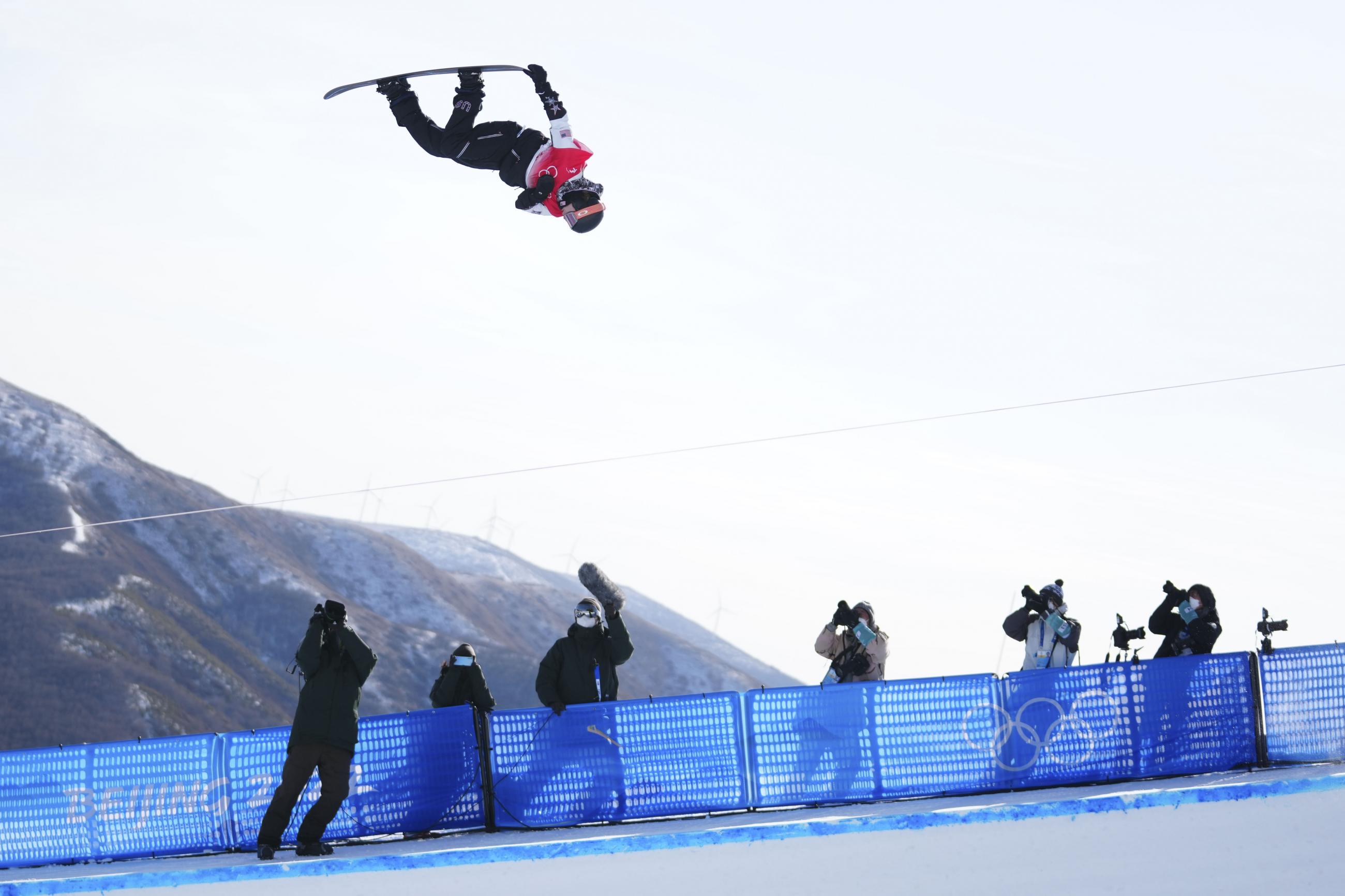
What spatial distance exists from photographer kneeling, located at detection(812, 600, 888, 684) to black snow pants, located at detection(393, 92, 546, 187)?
203 inches

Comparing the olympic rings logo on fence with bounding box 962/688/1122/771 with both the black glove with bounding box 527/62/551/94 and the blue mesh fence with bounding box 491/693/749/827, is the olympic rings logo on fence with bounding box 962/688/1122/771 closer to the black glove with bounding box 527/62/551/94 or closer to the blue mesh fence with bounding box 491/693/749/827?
the blue mesh fence with bounding box 491/693/749/827

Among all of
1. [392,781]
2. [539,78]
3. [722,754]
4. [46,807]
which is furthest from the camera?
[46,807]

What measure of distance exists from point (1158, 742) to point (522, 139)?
295 inches

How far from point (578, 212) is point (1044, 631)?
6064mm

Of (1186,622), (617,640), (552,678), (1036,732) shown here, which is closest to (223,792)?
(552,678)

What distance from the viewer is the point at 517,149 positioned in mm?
10742

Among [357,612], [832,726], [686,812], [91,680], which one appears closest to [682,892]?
[686,812]

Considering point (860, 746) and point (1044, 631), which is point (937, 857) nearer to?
point (860, 746)

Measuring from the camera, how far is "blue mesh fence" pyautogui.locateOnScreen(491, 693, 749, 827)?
480 inches

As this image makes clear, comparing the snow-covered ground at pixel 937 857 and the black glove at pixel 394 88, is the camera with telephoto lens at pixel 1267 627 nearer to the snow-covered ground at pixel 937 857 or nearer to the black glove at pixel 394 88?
the snow-covered ground at pixel 937 857

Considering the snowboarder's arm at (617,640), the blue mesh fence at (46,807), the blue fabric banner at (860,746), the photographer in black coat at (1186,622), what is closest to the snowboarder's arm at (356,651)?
the snowboarder's arm at (617,640)

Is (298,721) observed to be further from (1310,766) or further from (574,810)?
(1310,766)

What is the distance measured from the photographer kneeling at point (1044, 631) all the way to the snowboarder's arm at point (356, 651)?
5900mm

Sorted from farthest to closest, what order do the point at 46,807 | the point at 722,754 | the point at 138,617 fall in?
1. the point at 138,617
2. the point at 46,807
3. the point at 722,754
